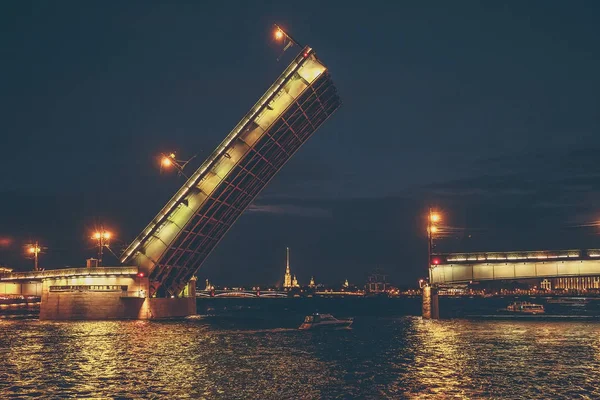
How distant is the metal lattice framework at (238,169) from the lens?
55.1 meters

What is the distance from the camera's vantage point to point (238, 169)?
195 ft

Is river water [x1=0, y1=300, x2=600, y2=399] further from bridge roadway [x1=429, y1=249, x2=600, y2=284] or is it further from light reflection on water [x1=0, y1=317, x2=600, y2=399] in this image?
bridge roadway [x1=429, y1=249, x2=600, y2=284]

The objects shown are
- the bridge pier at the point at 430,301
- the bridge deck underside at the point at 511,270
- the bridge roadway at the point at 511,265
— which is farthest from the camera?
the bridge pier at the point at 430,301

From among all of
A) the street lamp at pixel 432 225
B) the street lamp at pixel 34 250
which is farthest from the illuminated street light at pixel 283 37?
the street lamp at pixel 34 250

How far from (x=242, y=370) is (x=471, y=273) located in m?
46.9

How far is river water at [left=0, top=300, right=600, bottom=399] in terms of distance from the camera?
28.9m

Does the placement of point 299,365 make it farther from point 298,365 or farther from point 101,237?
point 101,237

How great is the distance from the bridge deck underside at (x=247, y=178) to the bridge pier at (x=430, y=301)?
80.2ft

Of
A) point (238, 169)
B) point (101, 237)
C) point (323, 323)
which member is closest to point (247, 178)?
point (238, 169)

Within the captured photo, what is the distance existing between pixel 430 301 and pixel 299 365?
150 feet

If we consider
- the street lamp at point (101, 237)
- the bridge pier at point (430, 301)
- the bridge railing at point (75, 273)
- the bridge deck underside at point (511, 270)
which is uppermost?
the street lamp at point (101, 237)

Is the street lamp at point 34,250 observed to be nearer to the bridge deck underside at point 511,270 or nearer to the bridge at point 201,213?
the bridge at point 201,213

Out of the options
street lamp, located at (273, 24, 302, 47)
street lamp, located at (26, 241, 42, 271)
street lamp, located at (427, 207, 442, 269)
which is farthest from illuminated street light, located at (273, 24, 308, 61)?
street lamp, located at (26, 241, 42, 271)

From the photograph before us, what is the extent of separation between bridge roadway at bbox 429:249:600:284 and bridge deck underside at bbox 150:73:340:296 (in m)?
23.8
